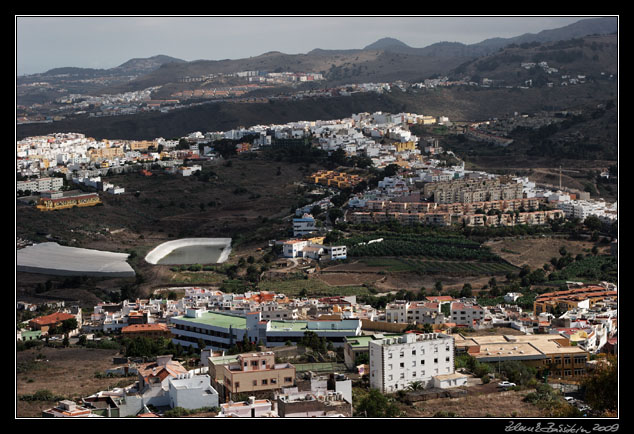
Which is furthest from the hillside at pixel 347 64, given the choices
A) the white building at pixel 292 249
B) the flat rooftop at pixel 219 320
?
the flat rooftop at pixel 219 320

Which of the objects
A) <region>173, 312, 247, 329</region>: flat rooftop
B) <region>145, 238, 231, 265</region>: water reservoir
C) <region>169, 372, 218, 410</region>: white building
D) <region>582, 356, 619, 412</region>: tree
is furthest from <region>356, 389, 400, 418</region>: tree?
<region>145, 238, 231, 265</region>: water reservoir

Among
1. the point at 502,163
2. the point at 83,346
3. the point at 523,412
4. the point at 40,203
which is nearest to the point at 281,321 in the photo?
the point at 83,346

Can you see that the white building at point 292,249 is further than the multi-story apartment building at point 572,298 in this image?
Yes

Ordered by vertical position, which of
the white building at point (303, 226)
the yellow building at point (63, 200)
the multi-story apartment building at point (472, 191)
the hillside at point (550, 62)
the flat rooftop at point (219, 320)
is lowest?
the flat rooftop at point (219, 320)

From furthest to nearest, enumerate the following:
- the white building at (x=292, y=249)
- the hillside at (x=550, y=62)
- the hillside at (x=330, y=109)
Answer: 1. the hillside at (x=550, y=62)
2. the hillside at (x=330, y=109)
3. the white building at (x=292, y=249)

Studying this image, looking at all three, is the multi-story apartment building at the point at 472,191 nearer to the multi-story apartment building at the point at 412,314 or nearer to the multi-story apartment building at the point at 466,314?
the multi-story apartment building at the point at 412,314

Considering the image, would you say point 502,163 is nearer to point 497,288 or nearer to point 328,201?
point 328,201

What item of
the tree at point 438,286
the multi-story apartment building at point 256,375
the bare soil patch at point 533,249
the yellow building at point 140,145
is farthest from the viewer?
Answer: the yellow building at point 140,145

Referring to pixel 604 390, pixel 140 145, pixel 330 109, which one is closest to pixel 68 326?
pixel 604 390

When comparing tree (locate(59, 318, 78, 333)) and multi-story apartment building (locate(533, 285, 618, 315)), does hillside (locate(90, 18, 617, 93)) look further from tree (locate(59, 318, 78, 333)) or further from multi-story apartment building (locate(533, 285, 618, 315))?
tree (locate(59, 318, 78, 333))
